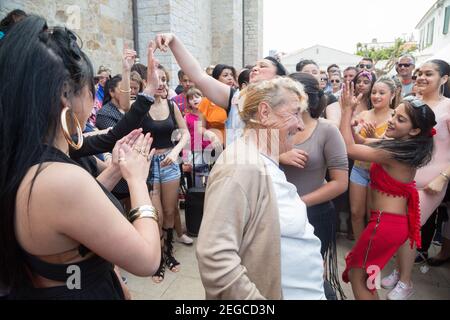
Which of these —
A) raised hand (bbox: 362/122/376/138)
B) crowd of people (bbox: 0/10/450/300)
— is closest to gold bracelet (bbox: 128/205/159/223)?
crowd of people (bbox: 0/10/450/300)

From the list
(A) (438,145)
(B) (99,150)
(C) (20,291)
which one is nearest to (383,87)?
(A) (438,145)

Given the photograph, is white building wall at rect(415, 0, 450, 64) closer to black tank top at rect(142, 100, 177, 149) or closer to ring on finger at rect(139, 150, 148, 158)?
black tank top at rect(142, 100, 177, 149)

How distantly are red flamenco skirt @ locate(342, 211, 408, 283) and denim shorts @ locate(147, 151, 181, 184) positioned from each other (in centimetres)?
191

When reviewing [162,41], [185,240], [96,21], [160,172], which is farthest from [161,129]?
[96,21]

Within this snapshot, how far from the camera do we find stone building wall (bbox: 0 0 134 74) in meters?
5.90

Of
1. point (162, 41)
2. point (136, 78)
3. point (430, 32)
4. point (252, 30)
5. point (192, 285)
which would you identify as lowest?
point (192, 285)

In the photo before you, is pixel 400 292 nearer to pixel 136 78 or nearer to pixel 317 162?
pixel 317 162

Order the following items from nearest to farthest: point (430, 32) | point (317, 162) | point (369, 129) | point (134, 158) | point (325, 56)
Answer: point (134, 158) < point (317, 162) < point (369, 129) < point (430, 32) < point (325, 56)

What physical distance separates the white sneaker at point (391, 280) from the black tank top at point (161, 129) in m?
2.54

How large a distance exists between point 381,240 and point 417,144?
75cm

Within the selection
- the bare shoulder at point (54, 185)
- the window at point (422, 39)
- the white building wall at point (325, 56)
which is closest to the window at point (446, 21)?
the window at point (422, 39)

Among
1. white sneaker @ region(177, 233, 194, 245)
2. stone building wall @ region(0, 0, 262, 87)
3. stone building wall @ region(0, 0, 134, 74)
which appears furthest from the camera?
stone building wall @ region(0, 0, 262, 87)

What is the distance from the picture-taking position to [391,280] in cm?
302
